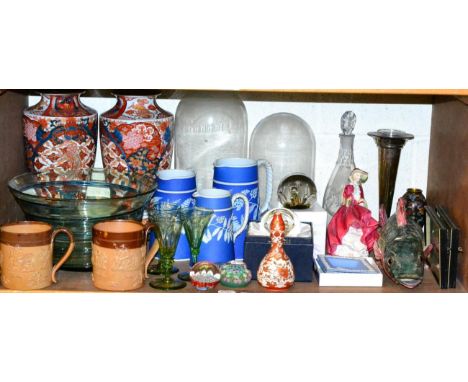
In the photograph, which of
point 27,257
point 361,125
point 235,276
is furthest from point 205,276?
Answer: point 361,125

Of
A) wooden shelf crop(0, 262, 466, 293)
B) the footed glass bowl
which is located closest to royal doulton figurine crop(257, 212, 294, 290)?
wooden shelf crop(0, 262, 466, 293)

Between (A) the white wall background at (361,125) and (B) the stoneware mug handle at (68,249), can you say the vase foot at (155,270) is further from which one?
(A) the white wall background at (361,125)

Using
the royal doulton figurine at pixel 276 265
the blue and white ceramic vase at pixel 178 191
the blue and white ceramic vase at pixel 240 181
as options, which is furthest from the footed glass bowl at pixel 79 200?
the royal doulton figurine at pixel 276 265

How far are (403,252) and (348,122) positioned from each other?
34cm

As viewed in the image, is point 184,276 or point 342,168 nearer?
point 184,276

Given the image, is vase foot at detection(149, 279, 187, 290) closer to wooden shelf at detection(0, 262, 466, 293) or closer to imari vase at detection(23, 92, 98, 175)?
wooden shelf at detection(0, 262, 466, 293)

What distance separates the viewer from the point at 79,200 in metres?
1.44

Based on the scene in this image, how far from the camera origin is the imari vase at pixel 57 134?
1.58m

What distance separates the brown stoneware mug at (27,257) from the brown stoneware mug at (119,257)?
60 millimetres

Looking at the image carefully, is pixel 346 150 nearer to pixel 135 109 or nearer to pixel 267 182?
pixel 267 182
